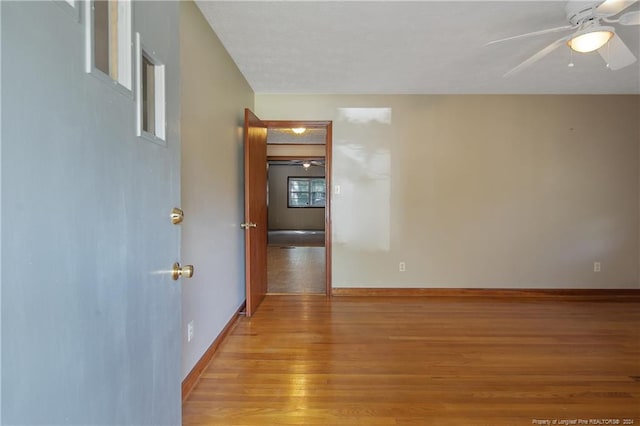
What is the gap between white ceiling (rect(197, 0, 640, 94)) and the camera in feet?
6.64

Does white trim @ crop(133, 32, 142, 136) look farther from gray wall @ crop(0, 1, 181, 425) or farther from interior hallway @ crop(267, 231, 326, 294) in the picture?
interior hallway @ crop(267, 231, 326, 294)

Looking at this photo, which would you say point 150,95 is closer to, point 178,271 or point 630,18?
point 178,271

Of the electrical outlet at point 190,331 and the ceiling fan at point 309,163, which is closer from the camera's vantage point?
the electrical outlet at point 190,331

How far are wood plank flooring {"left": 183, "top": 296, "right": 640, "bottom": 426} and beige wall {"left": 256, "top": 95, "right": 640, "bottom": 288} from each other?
2.06ft

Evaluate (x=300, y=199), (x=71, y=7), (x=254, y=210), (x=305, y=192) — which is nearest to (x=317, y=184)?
(x=305, y=192)

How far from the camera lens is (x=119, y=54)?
74 centimetres

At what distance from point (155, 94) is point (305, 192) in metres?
10.5

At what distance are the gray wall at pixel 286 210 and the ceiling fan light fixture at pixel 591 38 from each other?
952cm

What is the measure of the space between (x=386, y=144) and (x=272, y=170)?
800 centimetres

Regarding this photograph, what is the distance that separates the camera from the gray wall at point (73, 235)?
470 mm

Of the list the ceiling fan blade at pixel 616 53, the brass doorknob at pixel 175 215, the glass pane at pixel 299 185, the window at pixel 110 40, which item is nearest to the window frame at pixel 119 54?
the window at pixel 110 40

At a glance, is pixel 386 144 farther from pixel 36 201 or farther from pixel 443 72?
pixel 36 201

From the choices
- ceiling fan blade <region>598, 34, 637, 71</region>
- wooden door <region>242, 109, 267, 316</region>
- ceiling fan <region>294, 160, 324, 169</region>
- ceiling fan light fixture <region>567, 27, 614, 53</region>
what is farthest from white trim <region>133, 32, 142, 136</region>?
ceiling fan <region>294, 160, 324, 169</region>

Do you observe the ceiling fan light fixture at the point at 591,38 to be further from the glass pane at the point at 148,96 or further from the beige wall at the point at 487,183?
the glass pane at the point at 148,96
